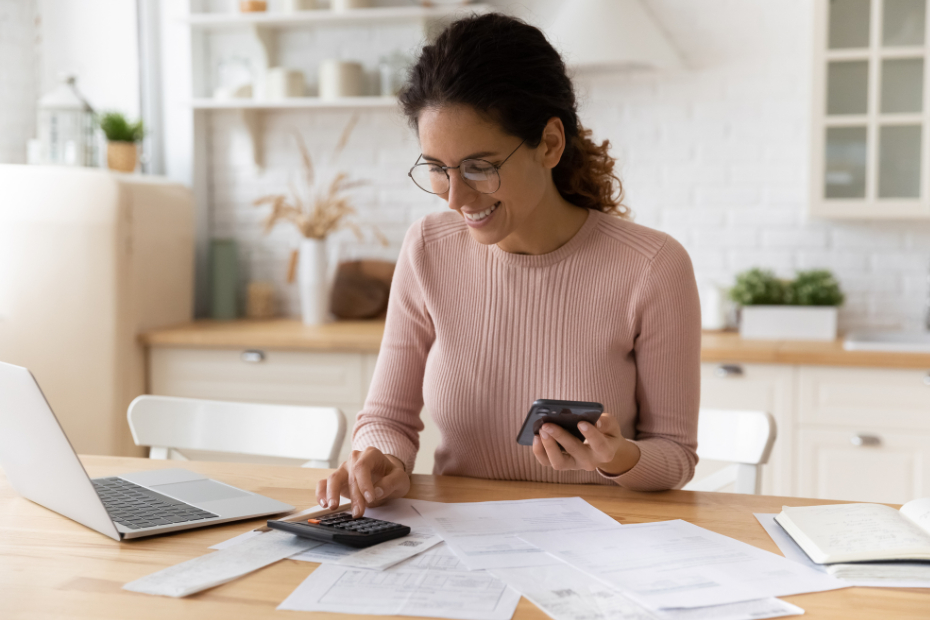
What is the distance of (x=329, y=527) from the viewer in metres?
1.08

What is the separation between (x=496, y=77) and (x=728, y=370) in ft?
5.21

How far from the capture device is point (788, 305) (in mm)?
2918

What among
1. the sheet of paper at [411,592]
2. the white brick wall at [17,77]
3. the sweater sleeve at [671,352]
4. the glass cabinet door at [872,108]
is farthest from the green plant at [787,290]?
the white brick wall at [17,77]

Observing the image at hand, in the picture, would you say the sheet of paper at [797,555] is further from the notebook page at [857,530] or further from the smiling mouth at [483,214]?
the smiling mouth at [483,214]

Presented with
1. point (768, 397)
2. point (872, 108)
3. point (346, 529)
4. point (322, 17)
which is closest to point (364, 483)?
point (346, 529)

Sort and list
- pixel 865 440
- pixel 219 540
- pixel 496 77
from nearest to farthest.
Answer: pixel 219 540 → pixel 496 77 → pixel 865 440

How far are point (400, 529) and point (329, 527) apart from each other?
0.09 meters

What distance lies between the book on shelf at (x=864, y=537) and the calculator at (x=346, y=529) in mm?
499

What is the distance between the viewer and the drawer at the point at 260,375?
2867 millimetres

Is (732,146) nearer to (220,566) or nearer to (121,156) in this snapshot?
(121,156)

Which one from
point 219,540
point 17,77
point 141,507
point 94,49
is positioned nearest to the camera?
point 219,540

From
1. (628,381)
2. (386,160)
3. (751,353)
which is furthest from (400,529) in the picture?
(386,160)

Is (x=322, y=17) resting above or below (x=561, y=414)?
above

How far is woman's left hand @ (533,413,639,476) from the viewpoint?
3.78 feet
